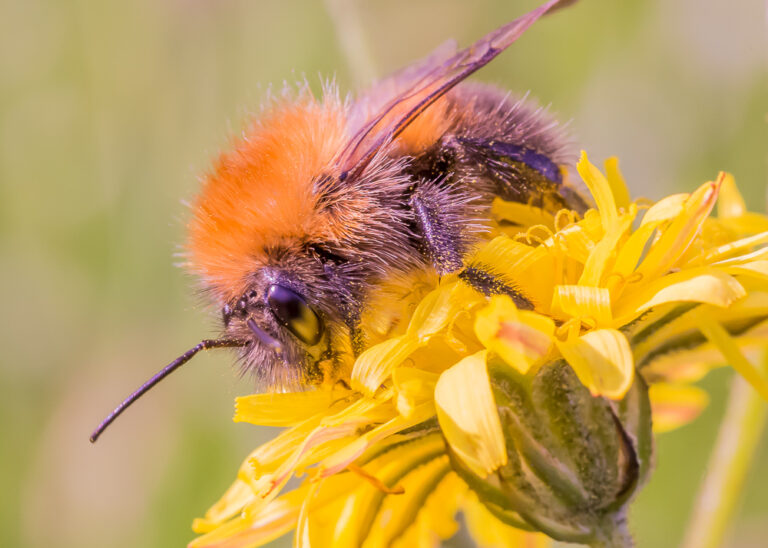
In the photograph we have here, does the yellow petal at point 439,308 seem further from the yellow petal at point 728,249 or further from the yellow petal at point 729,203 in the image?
the yellow petal at point 729,203

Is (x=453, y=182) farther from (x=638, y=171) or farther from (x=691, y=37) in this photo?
(x=691, y=37)

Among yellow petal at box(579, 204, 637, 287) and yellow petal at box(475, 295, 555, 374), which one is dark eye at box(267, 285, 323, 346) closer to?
yellow petal at box(475, 295, 555, 374)

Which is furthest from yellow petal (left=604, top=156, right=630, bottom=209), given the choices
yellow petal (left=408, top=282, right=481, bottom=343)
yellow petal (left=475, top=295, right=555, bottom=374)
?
yellow petal (left=475, top=295, right=555, bottom=374)

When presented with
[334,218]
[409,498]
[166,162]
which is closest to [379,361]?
[334,218]

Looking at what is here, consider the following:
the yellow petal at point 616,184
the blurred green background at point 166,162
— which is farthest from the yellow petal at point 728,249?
the blurred green background at point 166,162

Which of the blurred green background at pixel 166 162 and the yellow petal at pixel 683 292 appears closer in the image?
the yellow petal at pixel 683 292

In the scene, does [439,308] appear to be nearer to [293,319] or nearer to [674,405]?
[293,319]
